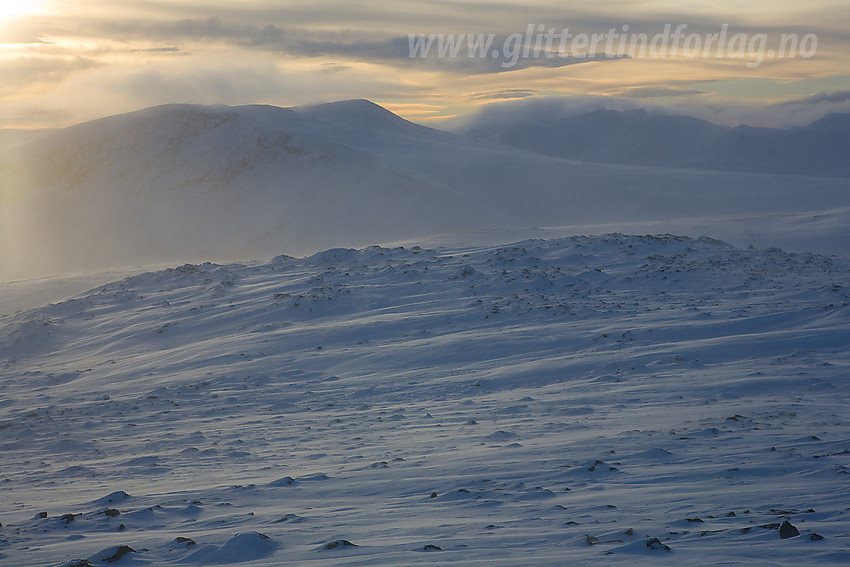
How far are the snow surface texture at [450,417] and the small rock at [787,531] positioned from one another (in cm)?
1

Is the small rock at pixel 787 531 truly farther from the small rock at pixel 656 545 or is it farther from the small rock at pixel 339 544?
the small rock at pixel 339 544

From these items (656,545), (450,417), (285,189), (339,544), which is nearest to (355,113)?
(285,189)

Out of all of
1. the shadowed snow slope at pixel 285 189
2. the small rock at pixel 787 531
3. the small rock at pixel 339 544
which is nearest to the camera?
the small rock at pixel 787 531

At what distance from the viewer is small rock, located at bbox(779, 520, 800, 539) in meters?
4.77

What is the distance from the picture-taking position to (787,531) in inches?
188

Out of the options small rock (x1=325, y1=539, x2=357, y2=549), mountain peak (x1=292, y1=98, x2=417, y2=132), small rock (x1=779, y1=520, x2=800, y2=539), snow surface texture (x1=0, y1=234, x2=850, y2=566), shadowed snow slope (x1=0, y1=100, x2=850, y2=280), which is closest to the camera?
small rock (x1=779, y1=520, x2=800, y2=539)

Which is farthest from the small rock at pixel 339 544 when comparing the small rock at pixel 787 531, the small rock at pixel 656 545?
the small rock at pixel 787 531

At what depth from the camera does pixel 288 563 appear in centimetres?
513

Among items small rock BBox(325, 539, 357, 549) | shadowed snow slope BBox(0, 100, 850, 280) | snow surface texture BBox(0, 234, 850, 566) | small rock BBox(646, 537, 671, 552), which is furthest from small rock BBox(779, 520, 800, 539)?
shadowed snow slope BBox(0, 100, 850, 280)

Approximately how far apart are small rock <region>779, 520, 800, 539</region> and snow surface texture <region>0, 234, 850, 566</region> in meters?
0.01

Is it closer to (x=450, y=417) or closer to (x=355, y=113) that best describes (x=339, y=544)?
(x=450, y=417)

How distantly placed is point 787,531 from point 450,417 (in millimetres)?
5055

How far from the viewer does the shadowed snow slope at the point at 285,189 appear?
56719 mm

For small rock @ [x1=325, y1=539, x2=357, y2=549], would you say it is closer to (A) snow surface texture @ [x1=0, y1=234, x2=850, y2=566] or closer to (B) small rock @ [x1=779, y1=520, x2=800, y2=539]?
(A) snow surface texture @ [x1=0, y1=234, x2=850, y2=566]
